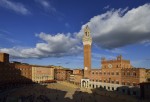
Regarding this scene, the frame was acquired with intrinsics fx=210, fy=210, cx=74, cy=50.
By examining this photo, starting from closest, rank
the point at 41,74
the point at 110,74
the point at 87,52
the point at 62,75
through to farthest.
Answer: the point at 110,74, the point at 87,52, the point at 41,74, the point at 62,75

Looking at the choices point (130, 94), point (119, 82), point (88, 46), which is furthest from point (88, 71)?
point (130, 94)

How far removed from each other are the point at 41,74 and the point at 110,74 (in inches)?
1764

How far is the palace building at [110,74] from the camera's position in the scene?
6632 centimetres

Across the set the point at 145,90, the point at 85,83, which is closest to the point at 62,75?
the point at 85,83

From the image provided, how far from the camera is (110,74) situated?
258ft

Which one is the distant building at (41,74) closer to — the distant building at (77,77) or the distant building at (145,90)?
the distant building at (77,77)

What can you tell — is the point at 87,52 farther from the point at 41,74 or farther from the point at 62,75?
the point at 62,75

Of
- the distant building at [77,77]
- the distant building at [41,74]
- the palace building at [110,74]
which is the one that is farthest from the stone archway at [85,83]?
the distant building at [41,74]

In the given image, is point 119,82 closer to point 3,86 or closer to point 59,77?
point 3,86

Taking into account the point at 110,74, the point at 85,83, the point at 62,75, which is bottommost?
the point at 85,83

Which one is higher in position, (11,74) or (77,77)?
(11,74)

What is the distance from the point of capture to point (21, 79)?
9012cm

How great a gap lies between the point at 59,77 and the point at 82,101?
6736 cm

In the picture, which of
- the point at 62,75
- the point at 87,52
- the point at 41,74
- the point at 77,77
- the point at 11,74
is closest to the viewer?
the point at 11,74
